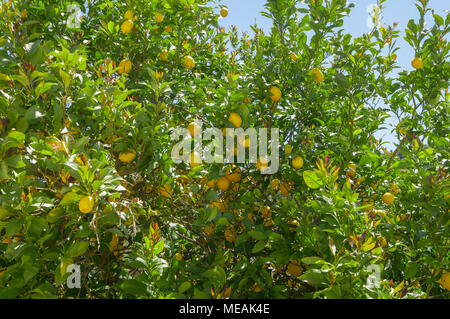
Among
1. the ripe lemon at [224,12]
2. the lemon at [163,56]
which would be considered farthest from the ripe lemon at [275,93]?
the ripe lemon at [224,12]

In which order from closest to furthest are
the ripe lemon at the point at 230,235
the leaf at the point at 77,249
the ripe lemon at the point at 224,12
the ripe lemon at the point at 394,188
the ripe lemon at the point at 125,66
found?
the leaf at the point at 77,249
the ripe lemon at the point at 230,235
the ripe lemon at the point at 394,188
the ripe lemon at the point at 125,66
the ripe lemon at the point at 224,12

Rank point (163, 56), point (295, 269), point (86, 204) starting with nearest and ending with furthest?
point (86, 204), point (295, 269), point (163, 56)

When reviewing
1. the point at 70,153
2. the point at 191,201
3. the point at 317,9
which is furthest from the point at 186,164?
the point at 317,9

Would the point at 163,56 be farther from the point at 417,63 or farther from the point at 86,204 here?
the point at 417,63

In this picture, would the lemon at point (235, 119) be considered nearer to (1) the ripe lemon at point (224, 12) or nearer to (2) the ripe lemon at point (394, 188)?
(2) the ripe lemon at point (394, 188)

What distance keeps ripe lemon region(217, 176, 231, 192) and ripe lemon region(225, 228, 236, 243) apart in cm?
24

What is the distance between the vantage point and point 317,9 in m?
2.12

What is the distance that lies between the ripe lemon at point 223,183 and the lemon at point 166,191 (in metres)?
0.28

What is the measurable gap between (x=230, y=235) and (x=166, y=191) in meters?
0.43

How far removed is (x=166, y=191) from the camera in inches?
78.2

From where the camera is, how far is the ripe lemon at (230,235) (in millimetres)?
1928

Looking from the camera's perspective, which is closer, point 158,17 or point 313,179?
point 313,179

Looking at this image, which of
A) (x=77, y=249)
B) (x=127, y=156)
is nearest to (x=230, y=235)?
(x=127, y=156)
